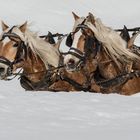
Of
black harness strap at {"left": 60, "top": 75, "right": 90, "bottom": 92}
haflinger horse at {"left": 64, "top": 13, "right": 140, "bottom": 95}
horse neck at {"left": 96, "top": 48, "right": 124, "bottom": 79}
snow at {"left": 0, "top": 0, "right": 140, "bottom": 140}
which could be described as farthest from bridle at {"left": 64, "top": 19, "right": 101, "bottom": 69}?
snow at {"left": 0, "top": 0, "right": 140, "bottom": 140}

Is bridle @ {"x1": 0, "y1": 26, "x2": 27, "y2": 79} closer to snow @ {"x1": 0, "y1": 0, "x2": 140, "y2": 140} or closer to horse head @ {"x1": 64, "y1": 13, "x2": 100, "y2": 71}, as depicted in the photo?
horse head @ {"x1": 64, "y1": 13, "x2": 100, "y2": 71}

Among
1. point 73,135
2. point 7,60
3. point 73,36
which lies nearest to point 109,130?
point 73,135

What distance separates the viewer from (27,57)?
9.39 m

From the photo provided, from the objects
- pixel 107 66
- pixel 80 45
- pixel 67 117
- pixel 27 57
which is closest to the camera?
pixel 67 117

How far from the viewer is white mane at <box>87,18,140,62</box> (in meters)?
8.55

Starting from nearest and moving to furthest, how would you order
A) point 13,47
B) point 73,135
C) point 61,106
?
point 73,135 → point 61,106 → point 13,47

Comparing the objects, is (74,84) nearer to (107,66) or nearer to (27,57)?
(107,66)

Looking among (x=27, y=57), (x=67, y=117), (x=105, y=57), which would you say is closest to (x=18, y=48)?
(x=27, y=57)

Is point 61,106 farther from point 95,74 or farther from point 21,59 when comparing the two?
point 21,59

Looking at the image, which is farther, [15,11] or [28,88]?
[15,11]

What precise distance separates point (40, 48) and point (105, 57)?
128 cm

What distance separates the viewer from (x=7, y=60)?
9047 mm

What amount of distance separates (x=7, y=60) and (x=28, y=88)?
55 cm

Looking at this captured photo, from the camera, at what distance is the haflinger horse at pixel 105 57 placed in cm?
842
